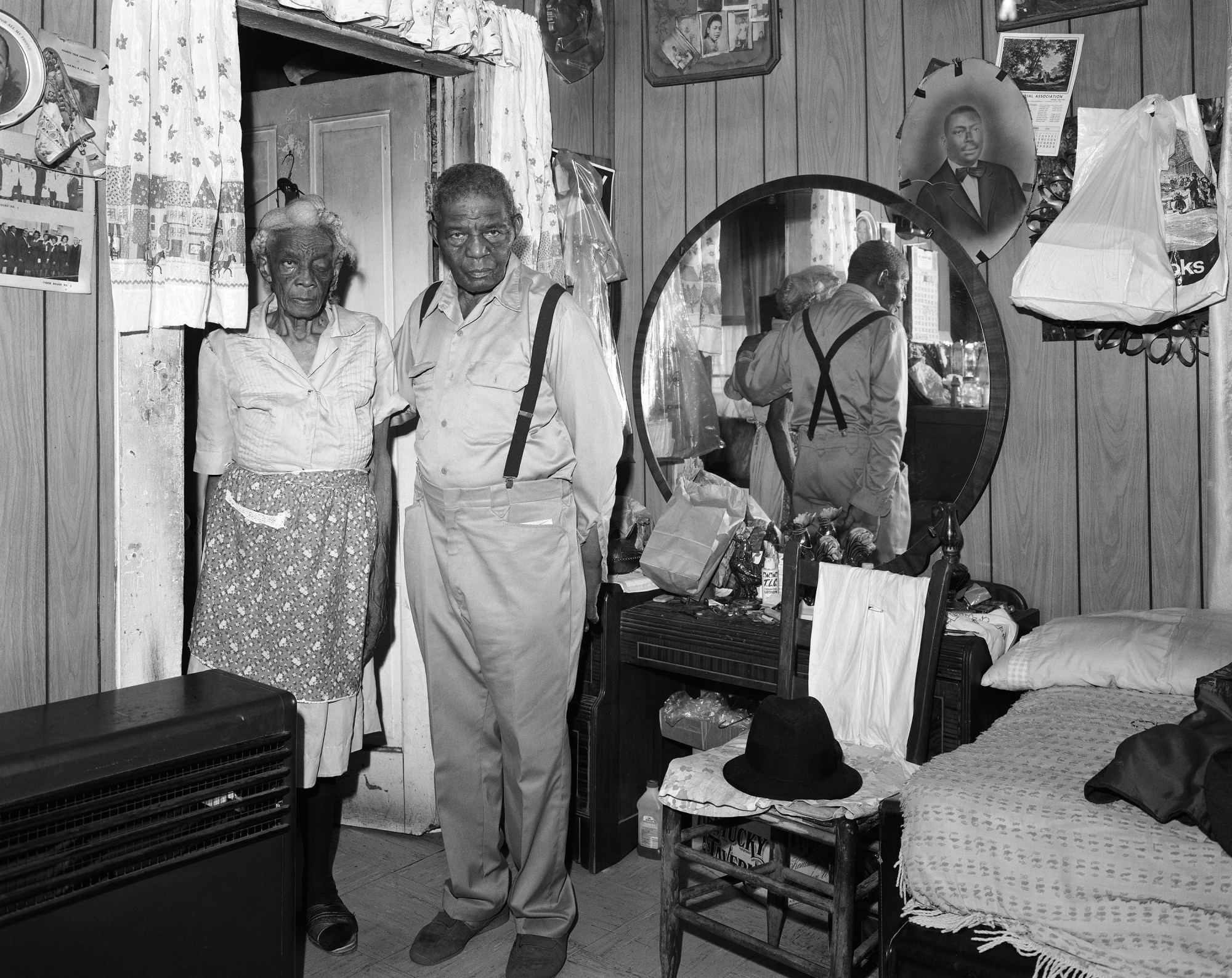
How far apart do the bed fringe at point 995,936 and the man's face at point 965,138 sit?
211cm

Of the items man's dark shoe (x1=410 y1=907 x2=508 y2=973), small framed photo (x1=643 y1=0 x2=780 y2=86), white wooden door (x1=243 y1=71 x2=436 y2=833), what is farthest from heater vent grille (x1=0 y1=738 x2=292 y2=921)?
small framed photo (x1=643 y1=0 x2=780 y2=86)

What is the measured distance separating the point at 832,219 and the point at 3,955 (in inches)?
115

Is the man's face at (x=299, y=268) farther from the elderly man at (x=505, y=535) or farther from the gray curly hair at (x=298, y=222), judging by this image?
the elderly man at (x=505, y=535)

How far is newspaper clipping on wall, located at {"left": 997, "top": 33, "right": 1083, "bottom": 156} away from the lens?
3.09m

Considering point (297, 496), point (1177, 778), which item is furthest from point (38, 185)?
point (1177, 778)

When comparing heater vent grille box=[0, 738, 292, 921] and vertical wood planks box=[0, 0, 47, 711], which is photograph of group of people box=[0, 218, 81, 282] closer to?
vertical wood planks box=[0, 0, 47, 711]

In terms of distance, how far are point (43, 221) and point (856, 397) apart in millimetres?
2275

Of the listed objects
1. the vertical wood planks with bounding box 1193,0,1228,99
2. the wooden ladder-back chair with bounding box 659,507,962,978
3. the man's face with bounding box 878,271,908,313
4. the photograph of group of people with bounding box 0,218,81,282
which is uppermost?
the vertical wood planks with bounding box 1193,0,1228,99

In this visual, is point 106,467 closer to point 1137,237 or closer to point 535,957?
point 535,957

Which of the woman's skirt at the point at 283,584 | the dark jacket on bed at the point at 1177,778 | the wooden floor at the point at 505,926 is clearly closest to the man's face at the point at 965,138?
the dark jacket on bed at the point at 1177,778

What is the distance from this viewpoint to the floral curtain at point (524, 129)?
137 inches

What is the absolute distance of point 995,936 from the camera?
2.00m

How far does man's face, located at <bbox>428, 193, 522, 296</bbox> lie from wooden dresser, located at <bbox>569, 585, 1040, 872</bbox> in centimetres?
110

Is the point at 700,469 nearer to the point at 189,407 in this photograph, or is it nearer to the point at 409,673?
the point at 409,673
